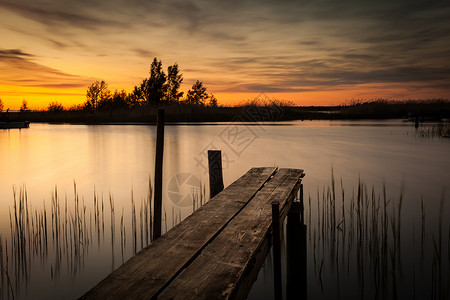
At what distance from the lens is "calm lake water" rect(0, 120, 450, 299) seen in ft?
17.6

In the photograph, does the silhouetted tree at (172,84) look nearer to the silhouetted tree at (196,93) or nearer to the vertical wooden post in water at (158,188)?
the silhouetted tree at (196,93)

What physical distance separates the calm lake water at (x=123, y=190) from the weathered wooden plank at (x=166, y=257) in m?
1.38

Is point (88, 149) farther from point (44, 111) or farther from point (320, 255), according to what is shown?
point (44, 111)

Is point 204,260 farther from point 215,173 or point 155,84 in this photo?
point 155,84

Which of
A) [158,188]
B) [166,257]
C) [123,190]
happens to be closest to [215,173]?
[158,188]

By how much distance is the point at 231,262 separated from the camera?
306 centimetres

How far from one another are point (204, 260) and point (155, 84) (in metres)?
61.0

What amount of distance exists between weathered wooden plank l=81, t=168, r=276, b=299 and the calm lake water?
4.53 feet

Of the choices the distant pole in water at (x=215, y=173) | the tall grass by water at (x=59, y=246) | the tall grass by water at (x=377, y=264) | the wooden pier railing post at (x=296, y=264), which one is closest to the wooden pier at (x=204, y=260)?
the wooden pier railing post at (x=296, y=264)

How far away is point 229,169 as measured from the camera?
15.7m

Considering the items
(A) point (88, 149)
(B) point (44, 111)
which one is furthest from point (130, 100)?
(A) point (88, 149)

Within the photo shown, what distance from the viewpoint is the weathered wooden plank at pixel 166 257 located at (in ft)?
8.50

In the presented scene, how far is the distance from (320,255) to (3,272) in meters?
5.00

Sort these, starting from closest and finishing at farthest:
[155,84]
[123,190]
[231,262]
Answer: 1. [231,262]
2. [123,190]
3. [155,84]
